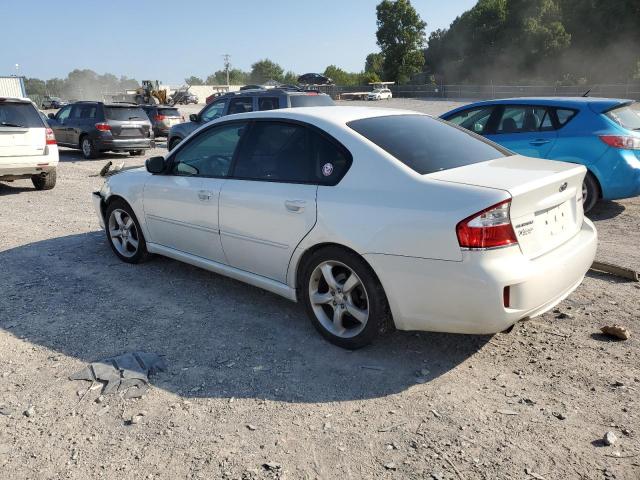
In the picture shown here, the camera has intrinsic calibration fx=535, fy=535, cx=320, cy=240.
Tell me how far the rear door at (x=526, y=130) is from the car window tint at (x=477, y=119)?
0.61 feet

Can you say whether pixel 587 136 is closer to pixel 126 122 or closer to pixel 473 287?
pixel 473 287

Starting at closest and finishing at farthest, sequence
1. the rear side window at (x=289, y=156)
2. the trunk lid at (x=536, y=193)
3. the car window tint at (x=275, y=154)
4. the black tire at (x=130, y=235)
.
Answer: the trunk lid at (x=536, y=193)
the rear side window at (x=289, y=156)
the car window tint at (x=275, y=154)
the black tire at (x=130, y=235)

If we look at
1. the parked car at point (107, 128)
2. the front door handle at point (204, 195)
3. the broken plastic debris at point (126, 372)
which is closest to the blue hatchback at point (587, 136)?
the front door handle at point (204, 195)

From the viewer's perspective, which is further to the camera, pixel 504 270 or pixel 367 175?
pixel 367 175

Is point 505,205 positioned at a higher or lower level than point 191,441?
higher

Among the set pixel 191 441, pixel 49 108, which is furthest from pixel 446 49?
pixel 191 441

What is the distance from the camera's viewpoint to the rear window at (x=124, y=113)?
1506 centimetres

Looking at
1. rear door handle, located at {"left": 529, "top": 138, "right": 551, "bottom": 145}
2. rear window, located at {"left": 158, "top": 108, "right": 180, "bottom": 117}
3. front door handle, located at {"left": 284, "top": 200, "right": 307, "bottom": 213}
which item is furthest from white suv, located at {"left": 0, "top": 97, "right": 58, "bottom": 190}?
rear window, located at {"left": 158, "top": 108, "right": 180, "bottom": 117}

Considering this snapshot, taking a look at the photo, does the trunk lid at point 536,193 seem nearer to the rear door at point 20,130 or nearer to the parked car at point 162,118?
the rear door at point 20,130

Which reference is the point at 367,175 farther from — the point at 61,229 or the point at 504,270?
the point at 61,229

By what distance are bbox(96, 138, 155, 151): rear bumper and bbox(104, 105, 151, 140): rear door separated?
92mm

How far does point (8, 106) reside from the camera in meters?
9.20

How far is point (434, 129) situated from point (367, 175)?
978mm

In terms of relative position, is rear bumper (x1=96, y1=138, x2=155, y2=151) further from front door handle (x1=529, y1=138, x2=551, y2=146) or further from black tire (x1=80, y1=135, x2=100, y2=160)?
front door handle (x1=529, y1=138, x2=551, y2=146)
